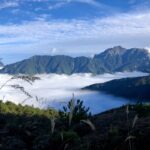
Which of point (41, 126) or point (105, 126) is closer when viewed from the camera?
point (105, 126)

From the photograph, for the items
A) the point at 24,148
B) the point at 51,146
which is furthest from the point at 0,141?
the point at 51,146

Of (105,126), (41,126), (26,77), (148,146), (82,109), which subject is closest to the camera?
(26,77)

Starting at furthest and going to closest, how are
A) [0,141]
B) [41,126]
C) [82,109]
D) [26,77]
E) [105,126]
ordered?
[82,109], [41,126], [105,126], [0,141], [26,77]

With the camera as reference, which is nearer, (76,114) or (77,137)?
(77,137)

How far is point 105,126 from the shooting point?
474 inches

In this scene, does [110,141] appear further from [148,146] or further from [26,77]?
[26,77]

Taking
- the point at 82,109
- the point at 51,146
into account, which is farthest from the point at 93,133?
the point at 82,109

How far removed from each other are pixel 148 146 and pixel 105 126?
2.97 meters

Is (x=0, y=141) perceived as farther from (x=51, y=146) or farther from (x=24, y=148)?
(x=51, y=146)

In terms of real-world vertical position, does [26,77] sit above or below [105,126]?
above

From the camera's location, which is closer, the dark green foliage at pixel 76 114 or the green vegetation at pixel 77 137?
the green vegetation at pixel 77 137

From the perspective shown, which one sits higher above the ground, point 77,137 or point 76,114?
point 76,114

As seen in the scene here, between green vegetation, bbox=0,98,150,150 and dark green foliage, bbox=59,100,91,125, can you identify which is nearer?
green vegetation, bbox=0,98,150,150

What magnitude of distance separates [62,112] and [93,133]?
5.20 metres
